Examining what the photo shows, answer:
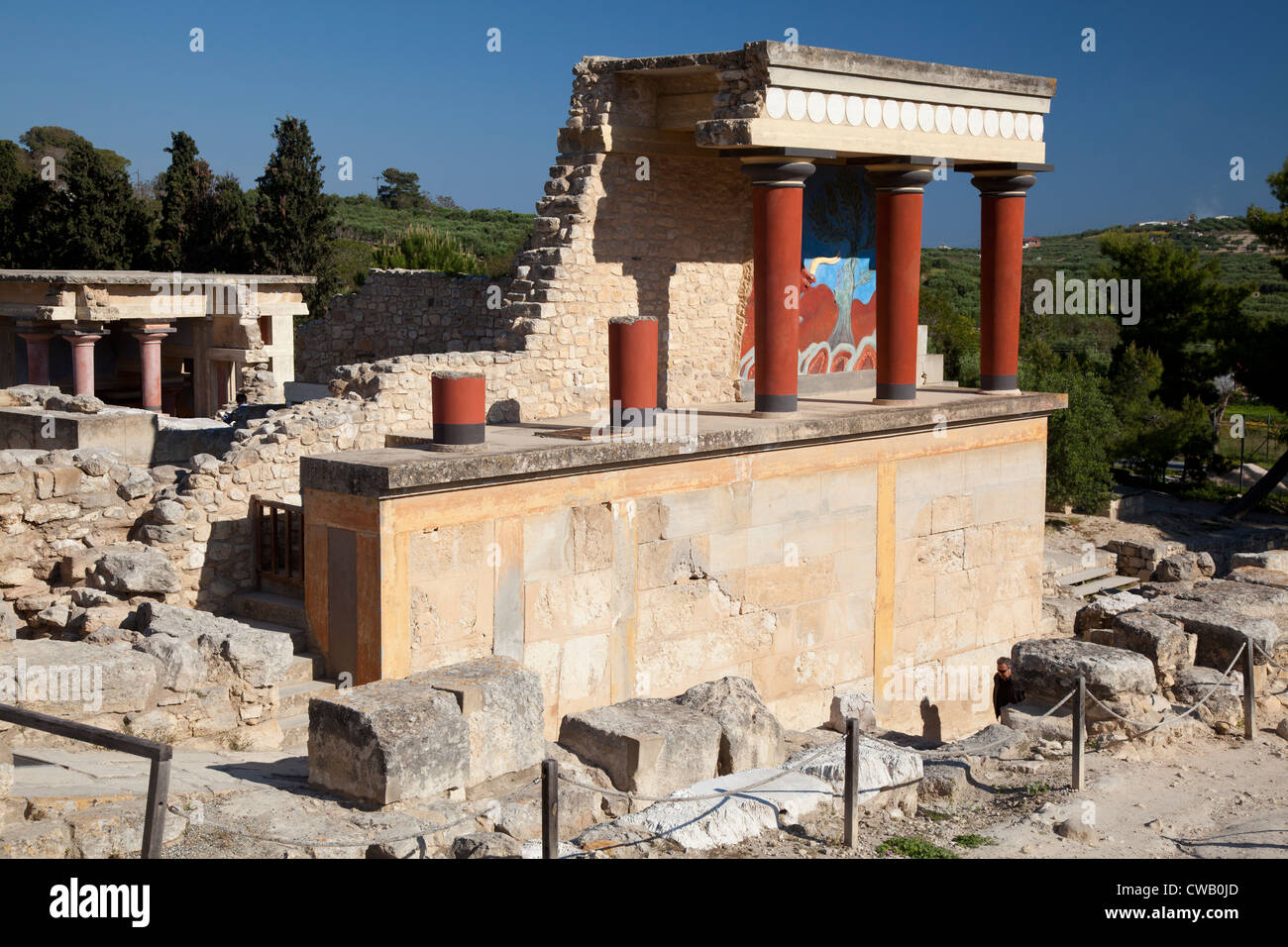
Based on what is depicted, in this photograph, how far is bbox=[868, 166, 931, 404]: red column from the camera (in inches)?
543

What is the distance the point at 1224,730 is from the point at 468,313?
8.88 meters

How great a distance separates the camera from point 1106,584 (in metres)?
22.1

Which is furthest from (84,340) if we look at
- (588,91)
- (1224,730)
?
(1224,730)

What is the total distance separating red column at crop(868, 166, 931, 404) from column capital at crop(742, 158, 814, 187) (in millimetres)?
1669

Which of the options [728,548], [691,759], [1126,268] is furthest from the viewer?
[1126,268]

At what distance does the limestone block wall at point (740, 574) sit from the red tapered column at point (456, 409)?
1.83 feet

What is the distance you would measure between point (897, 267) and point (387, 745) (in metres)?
8.78

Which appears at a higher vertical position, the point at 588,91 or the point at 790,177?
the point at 588,91

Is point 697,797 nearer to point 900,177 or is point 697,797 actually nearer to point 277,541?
point 277,541

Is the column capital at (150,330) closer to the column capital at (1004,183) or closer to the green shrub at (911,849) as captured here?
the column capital at (1004,183)

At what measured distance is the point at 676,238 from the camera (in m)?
14.1
